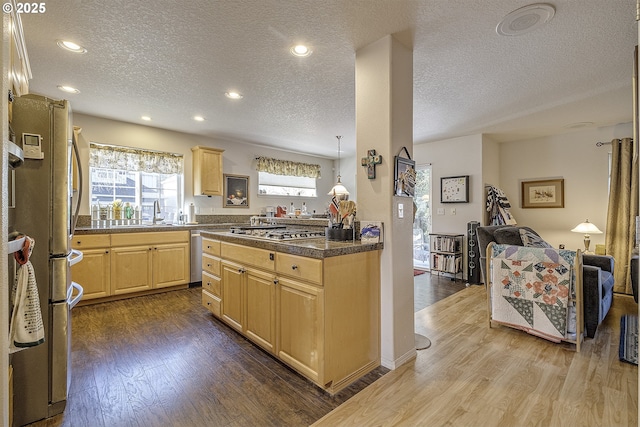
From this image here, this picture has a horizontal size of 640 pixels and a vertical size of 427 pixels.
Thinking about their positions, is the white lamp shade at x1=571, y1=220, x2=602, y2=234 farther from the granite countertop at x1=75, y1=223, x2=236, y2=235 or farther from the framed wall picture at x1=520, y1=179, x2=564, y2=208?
the granite countertop at x1=75, y1=223, x2=236, y2=235

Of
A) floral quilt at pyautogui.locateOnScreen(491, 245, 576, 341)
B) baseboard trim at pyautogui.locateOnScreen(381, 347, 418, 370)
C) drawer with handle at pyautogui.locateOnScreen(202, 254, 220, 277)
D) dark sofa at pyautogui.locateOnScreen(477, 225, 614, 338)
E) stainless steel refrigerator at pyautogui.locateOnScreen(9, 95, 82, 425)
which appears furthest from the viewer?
drawer with handle at pyautogui.locateOnScreen(202, 254, 220, 277)

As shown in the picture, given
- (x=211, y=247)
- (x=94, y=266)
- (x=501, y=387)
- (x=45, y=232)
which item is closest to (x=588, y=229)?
(x=501, y=387)

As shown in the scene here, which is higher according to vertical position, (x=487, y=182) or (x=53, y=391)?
(x=487, y=182)

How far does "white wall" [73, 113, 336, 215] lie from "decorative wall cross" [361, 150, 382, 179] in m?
3.68

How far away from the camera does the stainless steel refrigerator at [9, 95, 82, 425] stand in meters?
1.57

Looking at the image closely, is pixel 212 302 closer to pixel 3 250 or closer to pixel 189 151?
pixel 3 250

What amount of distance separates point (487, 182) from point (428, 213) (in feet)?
3.78

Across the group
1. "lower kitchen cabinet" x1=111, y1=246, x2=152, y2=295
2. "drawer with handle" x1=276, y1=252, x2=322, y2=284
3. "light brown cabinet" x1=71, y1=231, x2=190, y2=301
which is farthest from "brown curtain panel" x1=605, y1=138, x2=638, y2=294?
"lower kitchen cabinet" x1=111, y1=246, x2=152, y2=295

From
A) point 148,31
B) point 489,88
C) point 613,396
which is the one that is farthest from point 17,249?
point 489,88

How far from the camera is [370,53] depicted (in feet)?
7.39

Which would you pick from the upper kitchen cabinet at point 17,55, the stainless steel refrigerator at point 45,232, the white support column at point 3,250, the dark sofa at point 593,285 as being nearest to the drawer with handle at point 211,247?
the stainless steel refrigerator at point 45,232

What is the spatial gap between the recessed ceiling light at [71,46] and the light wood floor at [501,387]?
3167mm

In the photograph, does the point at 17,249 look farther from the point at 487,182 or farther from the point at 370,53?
the point at 487,182

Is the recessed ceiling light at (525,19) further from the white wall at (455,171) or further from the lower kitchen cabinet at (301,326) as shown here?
the white wall at (455,171)
